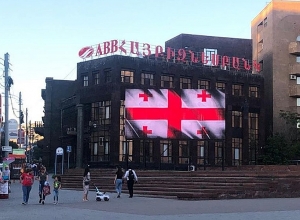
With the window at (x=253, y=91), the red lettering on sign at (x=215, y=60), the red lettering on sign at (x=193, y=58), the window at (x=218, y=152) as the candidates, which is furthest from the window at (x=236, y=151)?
the red lettering on sign at (x=193, y=58)

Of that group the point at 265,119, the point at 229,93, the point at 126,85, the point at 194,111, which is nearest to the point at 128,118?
the point at 194,111

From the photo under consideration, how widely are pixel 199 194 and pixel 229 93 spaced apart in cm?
3673

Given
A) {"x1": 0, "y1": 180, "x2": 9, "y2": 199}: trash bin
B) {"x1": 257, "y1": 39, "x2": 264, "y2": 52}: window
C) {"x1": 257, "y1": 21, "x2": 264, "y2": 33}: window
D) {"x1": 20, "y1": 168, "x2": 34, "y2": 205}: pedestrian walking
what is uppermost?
{"x1": 257, "y1": 21, "x2": 264, "y2": 33}: window

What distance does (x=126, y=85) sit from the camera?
53906 millimetres

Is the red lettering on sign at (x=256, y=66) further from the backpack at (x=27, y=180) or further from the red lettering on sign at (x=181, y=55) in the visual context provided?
the backpack at (x=27, y=180)

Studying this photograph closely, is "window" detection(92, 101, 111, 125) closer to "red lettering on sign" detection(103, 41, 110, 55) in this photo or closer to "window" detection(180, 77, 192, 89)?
"red lettering on sign" detection(103, 41, 110, 55)

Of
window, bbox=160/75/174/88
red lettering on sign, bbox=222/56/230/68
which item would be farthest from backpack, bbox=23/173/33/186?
red lettering on sign, bbox=222/56/230/68

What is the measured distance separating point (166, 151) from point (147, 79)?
774 cm

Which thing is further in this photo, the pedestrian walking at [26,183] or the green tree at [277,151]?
the green tree at [277,151]

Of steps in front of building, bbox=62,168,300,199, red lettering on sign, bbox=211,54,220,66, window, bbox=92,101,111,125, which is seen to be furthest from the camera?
red lettering on sign, bbox=211,54,220,66

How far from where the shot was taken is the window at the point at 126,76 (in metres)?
54.0

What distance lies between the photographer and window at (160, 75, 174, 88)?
5719 centimetres

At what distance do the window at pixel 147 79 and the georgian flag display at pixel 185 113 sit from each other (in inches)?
551

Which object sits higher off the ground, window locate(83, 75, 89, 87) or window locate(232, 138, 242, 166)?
window locate(83, 75, 89, 87)
